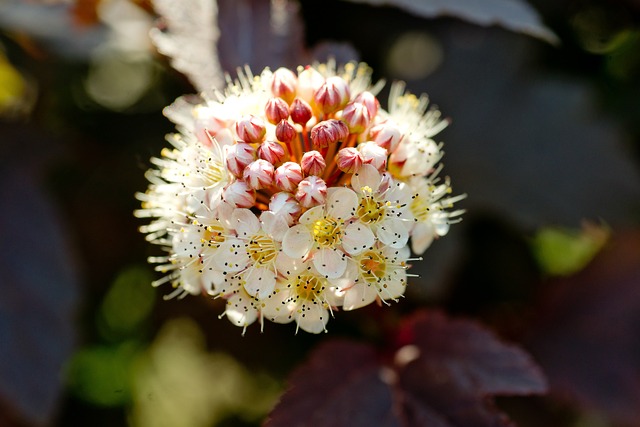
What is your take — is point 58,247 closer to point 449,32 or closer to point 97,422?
point 97,422

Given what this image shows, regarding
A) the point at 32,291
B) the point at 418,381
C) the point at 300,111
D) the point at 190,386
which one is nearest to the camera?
the point at 300,111

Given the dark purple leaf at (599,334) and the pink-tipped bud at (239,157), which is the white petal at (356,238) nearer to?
the pink-tipped bud at (239,157)

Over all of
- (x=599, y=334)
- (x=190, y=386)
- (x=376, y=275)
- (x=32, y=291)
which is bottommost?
(x=190, y=386)

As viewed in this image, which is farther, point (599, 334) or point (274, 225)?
point (599, 334)

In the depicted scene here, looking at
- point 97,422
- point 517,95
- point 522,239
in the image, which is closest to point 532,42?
point 517,95

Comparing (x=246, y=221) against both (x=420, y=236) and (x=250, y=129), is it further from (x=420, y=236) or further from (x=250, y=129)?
(x=420, y=236)

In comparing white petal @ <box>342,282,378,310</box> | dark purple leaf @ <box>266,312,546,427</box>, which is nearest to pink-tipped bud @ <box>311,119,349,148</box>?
white petal @ <box>342,282,378,310</box>

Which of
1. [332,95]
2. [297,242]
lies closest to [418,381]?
[297,242]
